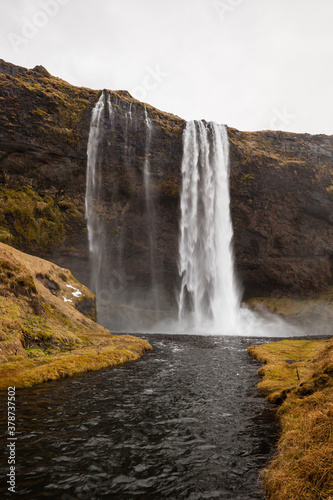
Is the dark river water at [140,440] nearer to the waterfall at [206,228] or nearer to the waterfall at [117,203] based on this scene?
the waterfall at [206,228]

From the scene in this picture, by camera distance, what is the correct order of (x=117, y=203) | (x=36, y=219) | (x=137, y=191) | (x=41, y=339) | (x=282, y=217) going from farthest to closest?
(x=282, y=217)
(x=117, y=203)
(x=137, y=191)
(x=36, y=219)
(x=41, y=339)

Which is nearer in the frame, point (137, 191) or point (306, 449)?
point (306, 449)

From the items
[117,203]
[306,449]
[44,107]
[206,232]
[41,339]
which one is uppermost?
[44,107]

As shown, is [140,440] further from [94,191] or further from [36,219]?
[94,191]

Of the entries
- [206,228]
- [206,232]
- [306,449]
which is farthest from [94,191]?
[306,449]

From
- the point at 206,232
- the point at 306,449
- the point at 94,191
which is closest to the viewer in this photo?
the point at 306,449

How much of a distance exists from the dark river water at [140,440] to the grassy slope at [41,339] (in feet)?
7.09

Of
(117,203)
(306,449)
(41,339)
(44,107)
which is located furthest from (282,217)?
(306,449)

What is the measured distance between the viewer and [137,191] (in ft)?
192

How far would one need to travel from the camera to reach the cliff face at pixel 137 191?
50.2m

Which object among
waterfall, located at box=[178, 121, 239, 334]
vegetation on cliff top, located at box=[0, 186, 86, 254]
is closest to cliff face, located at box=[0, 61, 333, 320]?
vegetation on cliff top, located at box=[0, 186, 86, 254]

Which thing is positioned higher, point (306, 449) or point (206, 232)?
point (206, 232)

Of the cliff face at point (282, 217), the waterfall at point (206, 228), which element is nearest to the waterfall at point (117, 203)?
the waterfall at point (206, 228)

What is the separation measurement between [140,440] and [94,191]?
53.2 m
